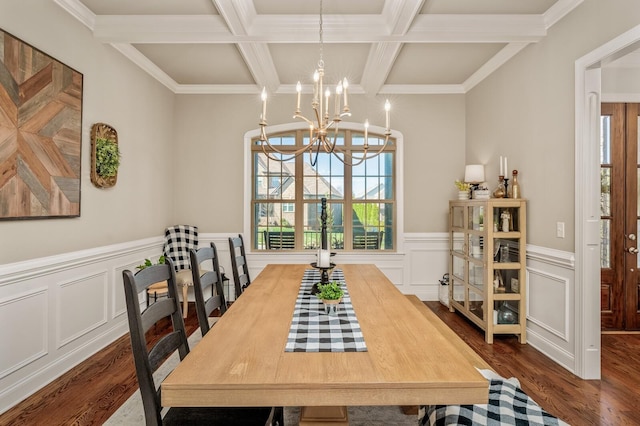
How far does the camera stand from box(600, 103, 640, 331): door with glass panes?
3393 millimetres

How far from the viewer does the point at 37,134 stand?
7.86 feet

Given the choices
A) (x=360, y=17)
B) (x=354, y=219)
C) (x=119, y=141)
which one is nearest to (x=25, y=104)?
(x=119, y=141)

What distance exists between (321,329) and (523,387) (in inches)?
72.9

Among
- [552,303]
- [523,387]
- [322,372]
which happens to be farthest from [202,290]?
[552,303]

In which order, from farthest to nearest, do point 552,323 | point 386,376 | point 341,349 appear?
point 552,323, point 341,349, point 386,376

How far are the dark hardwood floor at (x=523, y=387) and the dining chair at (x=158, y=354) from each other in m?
1.12

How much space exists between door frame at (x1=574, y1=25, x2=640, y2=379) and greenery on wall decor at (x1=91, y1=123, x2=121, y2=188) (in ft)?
12.6

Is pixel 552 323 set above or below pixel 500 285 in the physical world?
below

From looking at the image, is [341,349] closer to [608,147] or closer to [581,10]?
[581,10]

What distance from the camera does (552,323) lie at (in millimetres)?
2941

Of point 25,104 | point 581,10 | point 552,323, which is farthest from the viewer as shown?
point 552,323

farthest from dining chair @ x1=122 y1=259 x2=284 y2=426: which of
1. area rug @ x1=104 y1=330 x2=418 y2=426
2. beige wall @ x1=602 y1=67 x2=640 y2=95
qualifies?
beige wall @ x1=602 y1=67 x2=640 y2=95

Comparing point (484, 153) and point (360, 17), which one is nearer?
point (360, 17)

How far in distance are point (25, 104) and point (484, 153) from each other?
13.9ft
